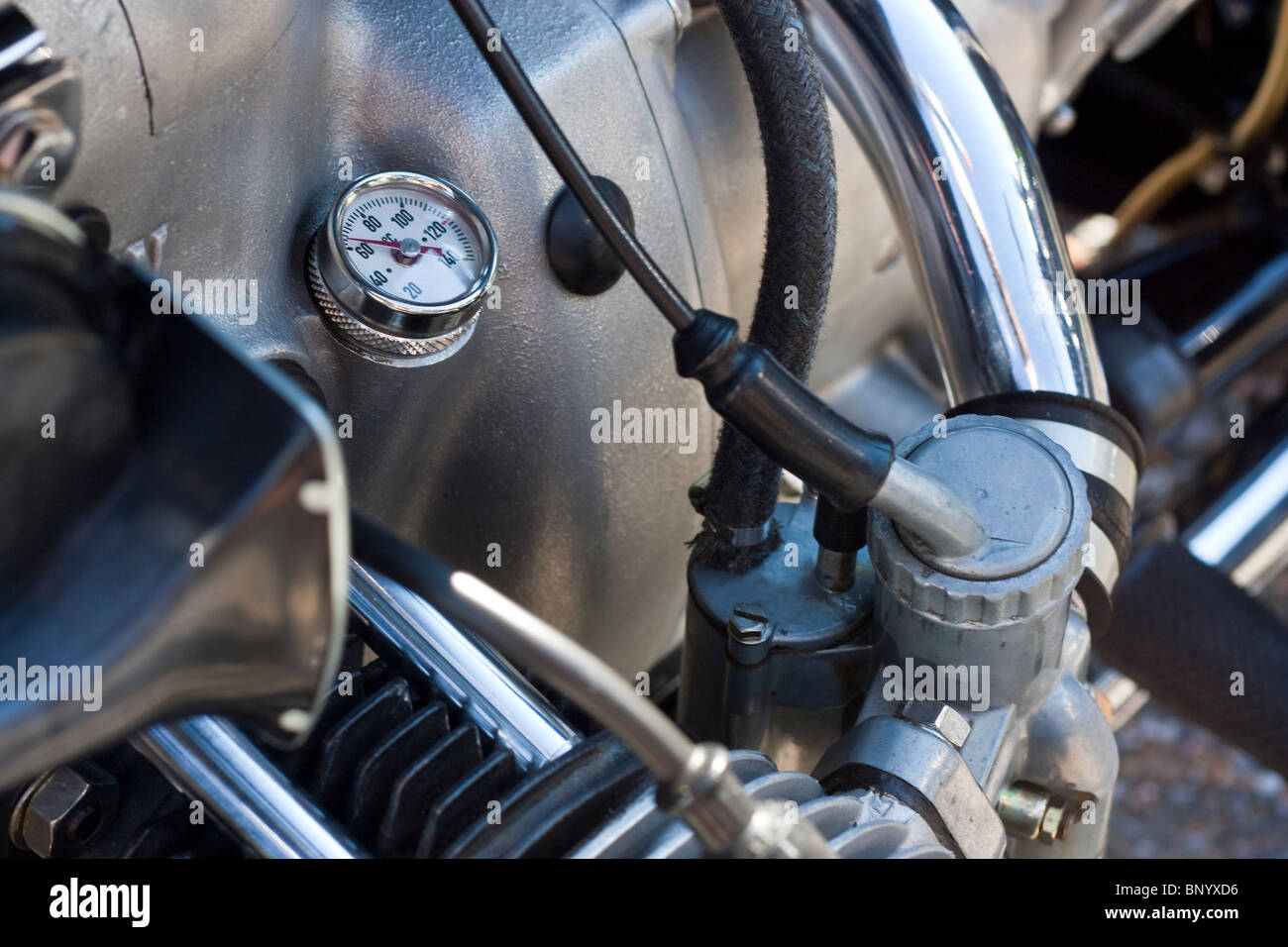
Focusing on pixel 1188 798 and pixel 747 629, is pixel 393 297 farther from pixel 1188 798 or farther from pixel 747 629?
pixel 1188 798

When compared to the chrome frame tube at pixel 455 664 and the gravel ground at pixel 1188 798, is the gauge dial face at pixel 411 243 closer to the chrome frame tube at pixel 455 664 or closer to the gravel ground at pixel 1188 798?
the chrome frame tube at pixel 455 664

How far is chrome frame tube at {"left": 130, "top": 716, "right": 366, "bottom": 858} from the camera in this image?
57 centimetres

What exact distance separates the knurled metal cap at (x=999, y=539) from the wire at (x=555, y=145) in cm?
15

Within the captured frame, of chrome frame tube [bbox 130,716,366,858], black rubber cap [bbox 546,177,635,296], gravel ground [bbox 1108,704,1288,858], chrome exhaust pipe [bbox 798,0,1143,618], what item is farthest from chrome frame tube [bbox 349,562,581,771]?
gravel ground [bbox 1108,704,1288,858]

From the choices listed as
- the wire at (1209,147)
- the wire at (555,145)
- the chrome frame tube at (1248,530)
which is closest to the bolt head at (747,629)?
the wire at (555,145)

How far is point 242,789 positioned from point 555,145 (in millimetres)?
285

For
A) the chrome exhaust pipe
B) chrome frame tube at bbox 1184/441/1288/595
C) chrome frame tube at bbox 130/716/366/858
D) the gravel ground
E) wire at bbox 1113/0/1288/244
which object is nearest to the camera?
chrome frame tube at bbox 130/716/366/858

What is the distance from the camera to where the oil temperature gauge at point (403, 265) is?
2.28ft

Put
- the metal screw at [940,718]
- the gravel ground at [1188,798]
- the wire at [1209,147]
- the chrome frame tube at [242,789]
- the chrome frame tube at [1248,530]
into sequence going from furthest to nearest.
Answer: the gravel ground at [1188,798]
the wire at [1209,147]
the chrome frame tube at [1248,530]
the metal screw at [940,718]
the chrome frame tube at [242,789]

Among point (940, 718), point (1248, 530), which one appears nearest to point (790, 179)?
point (940, 718)

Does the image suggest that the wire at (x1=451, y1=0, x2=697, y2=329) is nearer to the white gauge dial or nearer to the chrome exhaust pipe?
the white gauge dial

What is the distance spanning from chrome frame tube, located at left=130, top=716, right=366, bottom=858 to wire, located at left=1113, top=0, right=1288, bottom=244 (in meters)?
1.25
